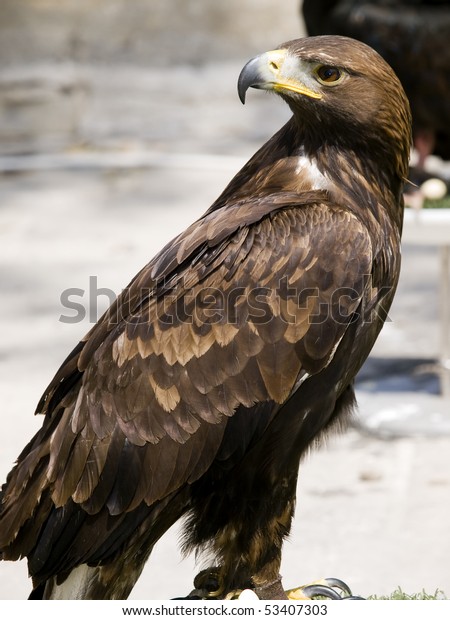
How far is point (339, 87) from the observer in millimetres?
2793

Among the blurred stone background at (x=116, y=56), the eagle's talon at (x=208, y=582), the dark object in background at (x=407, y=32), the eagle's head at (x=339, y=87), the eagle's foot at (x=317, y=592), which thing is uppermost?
the blurred stone background at (x=116, y=56)

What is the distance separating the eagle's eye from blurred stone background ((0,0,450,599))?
2466 mm

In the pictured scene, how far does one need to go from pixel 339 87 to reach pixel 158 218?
625 centimetres

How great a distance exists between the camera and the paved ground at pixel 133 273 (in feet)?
15.8

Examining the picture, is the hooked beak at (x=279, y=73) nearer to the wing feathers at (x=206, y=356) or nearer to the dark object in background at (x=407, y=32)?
the wing feathers at (x=206, y=356)

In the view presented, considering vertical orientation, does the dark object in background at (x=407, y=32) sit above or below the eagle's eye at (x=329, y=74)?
above

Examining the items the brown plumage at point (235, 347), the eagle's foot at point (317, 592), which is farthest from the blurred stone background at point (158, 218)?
the brown plumage at point (235, 347)

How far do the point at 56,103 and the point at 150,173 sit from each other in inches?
70.4

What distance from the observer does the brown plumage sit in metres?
2.70

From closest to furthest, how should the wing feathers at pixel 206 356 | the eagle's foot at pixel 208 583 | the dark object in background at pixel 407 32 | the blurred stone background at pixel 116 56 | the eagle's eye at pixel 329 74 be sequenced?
the wing feathers at pixel 206 356
the eagle's eye at pixel 329 74
the eagle's foot at pixel 208 583
the dark object in background at pixel 407 32
the blurred stone background at pixel 116 56

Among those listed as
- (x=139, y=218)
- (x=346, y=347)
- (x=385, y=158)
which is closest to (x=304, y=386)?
(x=346, y=347)

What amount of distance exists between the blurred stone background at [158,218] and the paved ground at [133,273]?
11 mm

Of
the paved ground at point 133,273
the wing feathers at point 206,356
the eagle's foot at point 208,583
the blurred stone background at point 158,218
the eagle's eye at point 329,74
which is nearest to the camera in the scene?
the wing feathers at point 206,356

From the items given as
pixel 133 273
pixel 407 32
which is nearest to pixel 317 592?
pixel 407 32
